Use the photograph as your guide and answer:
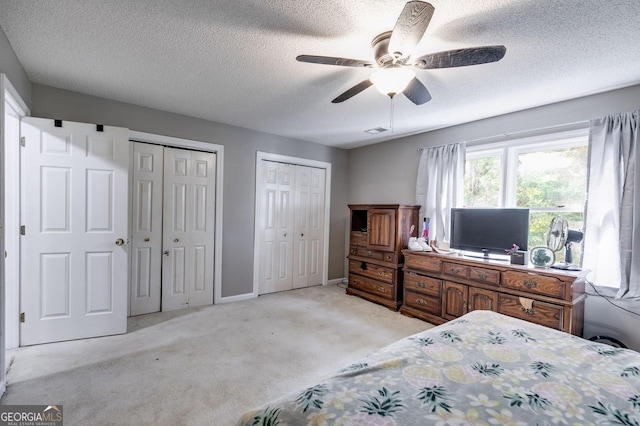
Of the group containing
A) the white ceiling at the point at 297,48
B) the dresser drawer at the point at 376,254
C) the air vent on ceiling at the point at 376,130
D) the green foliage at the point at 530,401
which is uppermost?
the white ceiling at the point at 297,48

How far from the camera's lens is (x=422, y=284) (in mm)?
3443

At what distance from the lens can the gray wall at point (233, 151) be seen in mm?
2944

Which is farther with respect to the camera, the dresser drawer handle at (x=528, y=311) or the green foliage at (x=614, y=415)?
the dresser drawer handle at (x=528, y=311)

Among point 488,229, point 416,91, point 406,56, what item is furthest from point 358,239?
point 406,56

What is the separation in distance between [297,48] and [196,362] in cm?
259

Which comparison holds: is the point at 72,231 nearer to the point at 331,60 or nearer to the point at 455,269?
the point at 331,60

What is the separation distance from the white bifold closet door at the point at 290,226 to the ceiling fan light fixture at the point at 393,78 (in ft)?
9.15

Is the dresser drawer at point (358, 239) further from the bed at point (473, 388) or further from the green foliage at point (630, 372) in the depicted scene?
the green foliage at point (630, 372)

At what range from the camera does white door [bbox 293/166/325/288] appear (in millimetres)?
4723

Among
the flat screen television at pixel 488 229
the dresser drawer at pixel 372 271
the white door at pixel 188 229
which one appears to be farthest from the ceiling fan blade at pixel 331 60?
the dresser drawer at pixel 372 271

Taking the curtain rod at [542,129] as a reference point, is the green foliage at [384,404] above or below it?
below

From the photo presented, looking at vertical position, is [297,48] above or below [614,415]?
above

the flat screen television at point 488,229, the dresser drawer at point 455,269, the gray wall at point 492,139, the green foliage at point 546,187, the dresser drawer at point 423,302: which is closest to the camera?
the gray wall at point 492,139

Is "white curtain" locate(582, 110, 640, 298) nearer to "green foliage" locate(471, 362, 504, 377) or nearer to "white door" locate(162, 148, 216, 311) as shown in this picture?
"green foliage" locate(471, 362, 504, 377)
